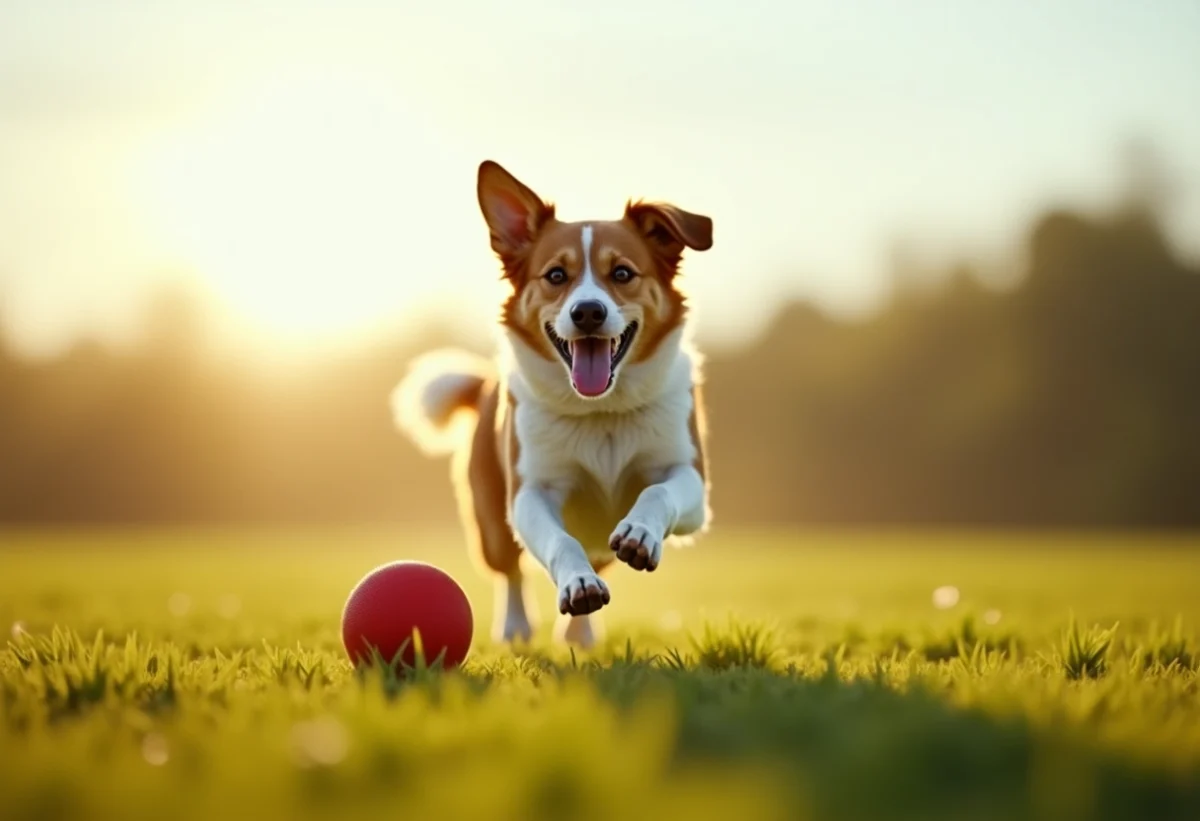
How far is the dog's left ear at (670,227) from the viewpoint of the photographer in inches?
233

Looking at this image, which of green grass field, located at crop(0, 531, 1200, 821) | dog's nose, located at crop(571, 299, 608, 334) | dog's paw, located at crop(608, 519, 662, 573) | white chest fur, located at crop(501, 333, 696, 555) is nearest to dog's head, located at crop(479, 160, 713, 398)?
dog's nose, located at crop(571, 299, 608, 334)

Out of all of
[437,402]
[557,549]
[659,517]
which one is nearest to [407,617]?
[557,549]

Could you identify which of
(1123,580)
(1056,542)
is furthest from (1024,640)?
(1056,542)

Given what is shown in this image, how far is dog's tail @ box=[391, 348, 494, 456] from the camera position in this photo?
7941mm

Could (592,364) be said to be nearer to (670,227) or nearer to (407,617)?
(670,227)

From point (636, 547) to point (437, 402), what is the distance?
3.46 metres

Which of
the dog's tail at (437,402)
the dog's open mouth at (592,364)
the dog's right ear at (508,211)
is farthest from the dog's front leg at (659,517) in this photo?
the dog's tail at (437,402)

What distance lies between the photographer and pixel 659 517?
5129 mm

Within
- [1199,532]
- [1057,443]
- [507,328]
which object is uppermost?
[507,328]

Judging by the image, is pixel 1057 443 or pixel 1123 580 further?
pixel 1057 443

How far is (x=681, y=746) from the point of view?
2973mm

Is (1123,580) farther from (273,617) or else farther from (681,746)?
(681,746)

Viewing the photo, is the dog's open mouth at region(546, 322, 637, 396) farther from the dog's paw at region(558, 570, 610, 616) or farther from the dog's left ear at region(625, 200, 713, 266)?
the dog's paw at region(558, 570, 610, 616)

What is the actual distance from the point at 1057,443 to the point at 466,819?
2821 cm
